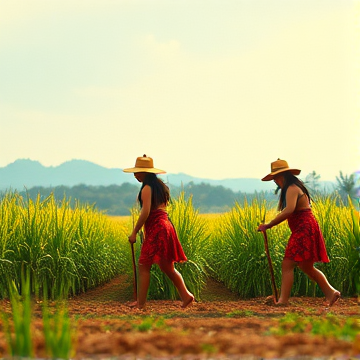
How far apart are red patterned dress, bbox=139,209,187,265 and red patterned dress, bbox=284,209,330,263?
1.35 meters

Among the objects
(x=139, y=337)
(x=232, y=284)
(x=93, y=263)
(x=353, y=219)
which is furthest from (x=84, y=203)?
(x=139, y=337)

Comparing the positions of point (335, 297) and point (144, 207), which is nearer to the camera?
point (144, 207)

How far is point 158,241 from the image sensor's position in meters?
6.60

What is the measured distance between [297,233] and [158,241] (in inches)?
64.3

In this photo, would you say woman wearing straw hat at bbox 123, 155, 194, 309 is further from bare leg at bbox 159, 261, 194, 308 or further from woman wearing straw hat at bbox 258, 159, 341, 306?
woman wearing straw hat at bbox 258, 159, 341, 306

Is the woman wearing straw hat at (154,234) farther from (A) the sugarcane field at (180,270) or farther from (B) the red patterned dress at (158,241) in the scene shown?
(A) the sugarcane field at (180,270)

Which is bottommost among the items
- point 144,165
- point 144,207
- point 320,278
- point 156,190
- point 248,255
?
point 320,278

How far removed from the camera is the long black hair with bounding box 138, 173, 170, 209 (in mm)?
6676

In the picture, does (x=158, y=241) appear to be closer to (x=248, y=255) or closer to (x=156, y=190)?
(x=156, y=190)

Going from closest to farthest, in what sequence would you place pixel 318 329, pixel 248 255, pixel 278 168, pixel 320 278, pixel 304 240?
pixel 318 329, pixel 304 240, pixel 320 278, pixel 278 168, pixel 248 255

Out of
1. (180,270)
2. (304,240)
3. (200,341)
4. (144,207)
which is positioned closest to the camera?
(200,341)

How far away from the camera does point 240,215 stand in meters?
8.70

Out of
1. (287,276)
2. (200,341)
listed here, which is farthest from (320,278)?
(200,341)

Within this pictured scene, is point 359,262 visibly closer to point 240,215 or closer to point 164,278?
point 240,215
